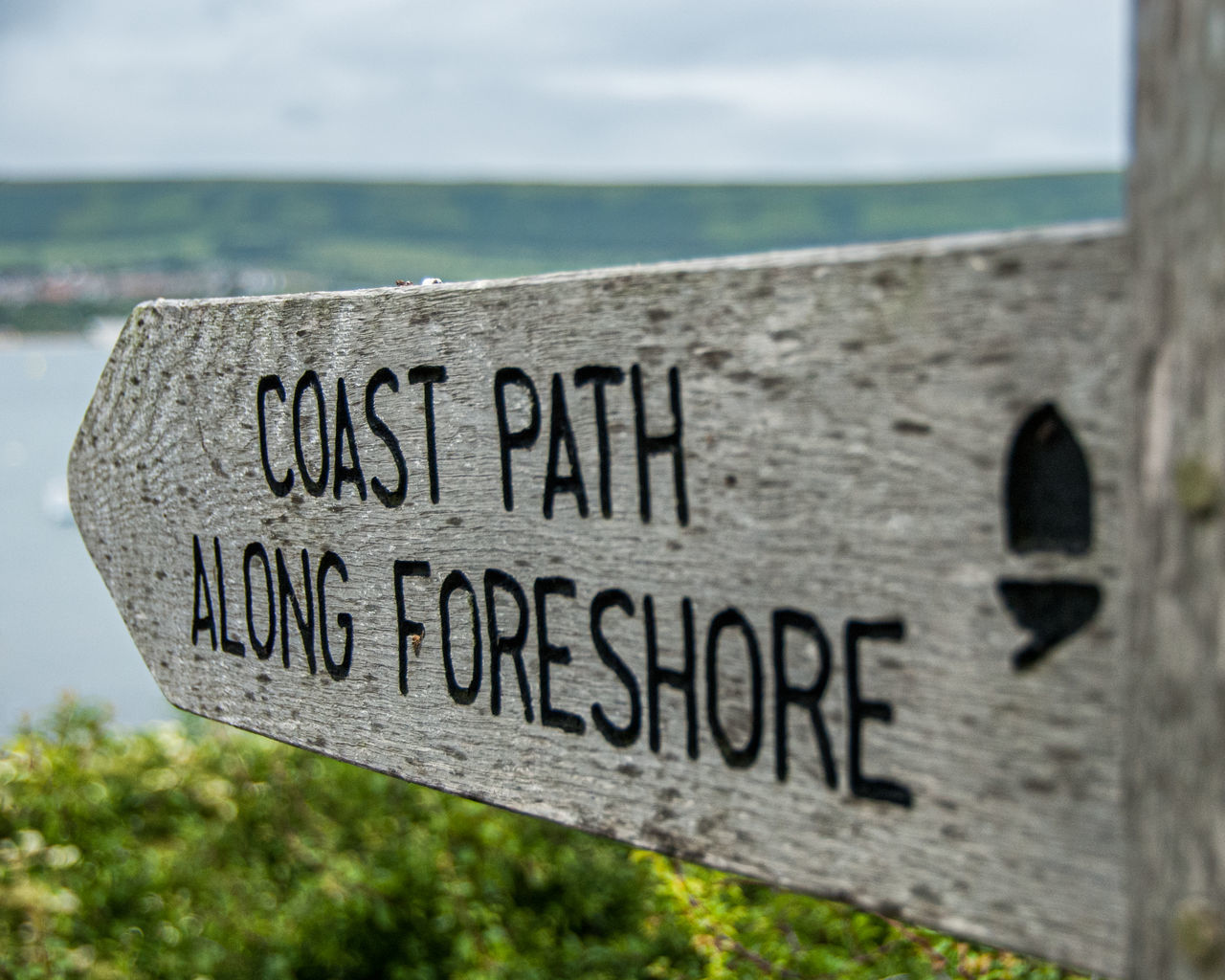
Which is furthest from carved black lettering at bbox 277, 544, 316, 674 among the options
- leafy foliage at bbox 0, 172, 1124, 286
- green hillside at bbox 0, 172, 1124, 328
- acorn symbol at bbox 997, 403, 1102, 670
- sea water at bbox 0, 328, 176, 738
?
green hillside at bbox 0, 172, 1124, 328

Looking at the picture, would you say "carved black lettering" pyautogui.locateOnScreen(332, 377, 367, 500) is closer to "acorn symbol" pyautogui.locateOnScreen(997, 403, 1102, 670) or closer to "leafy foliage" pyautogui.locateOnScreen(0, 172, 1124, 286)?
"acorn symbol" pyautogui.locateOnScreen(997, 403, 1102, 670)

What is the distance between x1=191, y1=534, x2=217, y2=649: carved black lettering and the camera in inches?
55.5

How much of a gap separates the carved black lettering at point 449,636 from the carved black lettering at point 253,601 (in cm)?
30

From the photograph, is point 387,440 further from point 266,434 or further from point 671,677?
point 671,677

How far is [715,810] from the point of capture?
0.91 m

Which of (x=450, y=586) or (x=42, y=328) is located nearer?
(x=450, y=586)

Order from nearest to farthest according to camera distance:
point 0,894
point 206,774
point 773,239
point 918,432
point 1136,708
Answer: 1. point 1136,708
2. point 918,432
3. point 0,894
4. point 206,774
5. point 773,239

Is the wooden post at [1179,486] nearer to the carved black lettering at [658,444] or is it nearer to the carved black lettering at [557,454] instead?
the carved black lettering at [658,444]

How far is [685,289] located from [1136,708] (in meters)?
0.45

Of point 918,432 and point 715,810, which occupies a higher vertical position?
point 918,432

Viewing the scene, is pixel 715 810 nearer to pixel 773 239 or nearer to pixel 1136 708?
pixel 1136 708

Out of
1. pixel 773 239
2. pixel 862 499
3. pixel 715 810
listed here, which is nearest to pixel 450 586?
pixel 715 810

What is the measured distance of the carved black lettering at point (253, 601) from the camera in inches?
51.7

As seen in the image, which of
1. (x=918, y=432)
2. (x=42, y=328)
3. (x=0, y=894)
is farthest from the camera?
(x=42, y=328)
